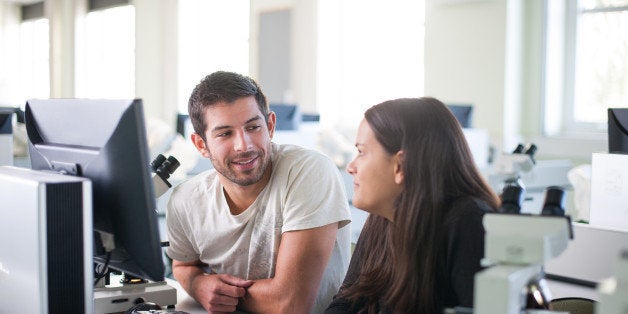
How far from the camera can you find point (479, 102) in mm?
4781

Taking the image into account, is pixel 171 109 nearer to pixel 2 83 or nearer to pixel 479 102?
pixel 479 102

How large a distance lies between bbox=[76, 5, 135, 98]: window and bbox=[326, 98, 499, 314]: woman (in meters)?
7.84

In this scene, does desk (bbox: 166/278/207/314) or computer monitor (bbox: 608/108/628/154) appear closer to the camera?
desk (bbox: 166/278/207/314)

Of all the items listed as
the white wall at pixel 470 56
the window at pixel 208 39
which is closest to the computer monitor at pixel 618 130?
the white wall at pixel 470 56

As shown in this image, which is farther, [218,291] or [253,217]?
[253,217]

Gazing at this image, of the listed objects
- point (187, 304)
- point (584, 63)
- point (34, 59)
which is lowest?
point (187, 304)

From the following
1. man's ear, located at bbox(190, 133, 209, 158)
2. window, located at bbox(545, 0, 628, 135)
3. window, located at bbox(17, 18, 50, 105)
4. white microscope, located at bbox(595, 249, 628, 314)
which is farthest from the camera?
window, located at bbox(17, 18, 50, 105)

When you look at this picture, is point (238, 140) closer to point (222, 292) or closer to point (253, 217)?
point (253, 217)

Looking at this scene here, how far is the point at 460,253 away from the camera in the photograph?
129 centimetres

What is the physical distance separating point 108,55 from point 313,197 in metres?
8.71

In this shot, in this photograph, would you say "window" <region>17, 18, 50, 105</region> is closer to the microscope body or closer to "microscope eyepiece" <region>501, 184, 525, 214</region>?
"microscope eyepiece" <region>501, 184, 525, 214</region>

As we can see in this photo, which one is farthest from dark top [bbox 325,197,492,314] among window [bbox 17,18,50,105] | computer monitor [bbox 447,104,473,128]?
window [bbox 17,18,50,105]

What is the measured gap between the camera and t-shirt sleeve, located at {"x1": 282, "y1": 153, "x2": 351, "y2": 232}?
175cm

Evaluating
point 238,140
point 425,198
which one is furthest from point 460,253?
point 238,140
